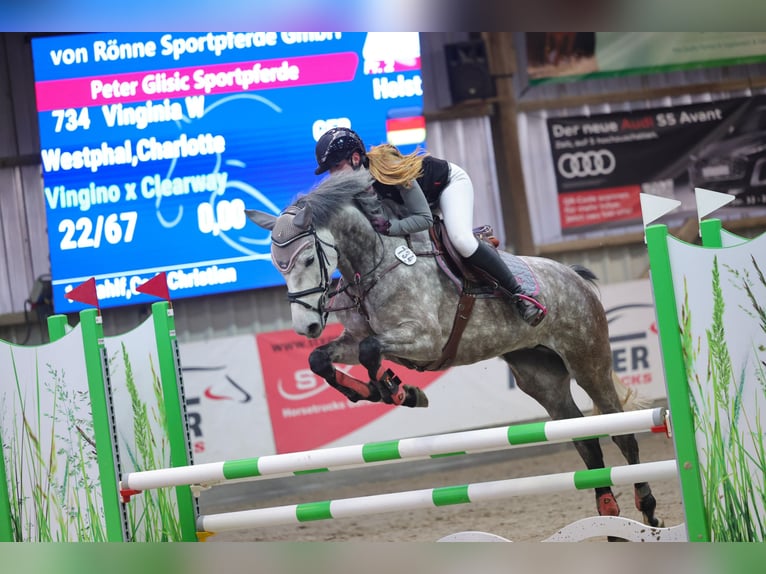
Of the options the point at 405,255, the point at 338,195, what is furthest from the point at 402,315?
the point at 338,195

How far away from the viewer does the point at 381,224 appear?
8.78ft

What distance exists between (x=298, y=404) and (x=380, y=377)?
11.3ft

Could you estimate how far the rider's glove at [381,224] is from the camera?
267 cm

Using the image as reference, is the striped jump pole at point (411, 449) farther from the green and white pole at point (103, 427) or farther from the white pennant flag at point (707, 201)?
the white pennant flag at point (707, 201)

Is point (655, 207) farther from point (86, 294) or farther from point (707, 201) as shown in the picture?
point (86, 294)

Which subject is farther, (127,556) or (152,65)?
(152,65)

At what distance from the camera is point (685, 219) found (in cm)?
649

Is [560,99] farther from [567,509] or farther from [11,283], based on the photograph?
[11,283]

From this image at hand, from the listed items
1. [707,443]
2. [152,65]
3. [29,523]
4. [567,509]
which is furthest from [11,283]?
[707,443]

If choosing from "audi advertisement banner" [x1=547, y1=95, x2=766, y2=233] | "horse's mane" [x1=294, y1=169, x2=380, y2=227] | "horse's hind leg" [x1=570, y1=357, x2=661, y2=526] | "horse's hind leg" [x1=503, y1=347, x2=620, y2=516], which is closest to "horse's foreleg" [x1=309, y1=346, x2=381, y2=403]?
"horse's mane" [x1=294, y1=169, x2=380, y2=227]

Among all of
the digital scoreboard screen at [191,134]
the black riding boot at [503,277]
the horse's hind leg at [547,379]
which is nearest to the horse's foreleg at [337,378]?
the black riding boot at [503,277]

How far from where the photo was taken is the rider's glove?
8.77 feet

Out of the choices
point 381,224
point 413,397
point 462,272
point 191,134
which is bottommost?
point 413,397

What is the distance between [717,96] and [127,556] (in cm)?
573
